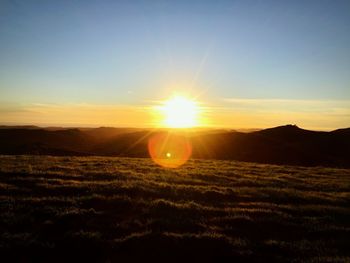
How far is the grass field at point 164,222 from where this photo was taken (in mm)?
10109

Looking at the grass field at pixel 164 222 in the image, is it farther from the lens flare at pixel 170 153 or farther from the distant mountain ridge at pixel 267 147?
the distant mountain ridge at pixel 267 147

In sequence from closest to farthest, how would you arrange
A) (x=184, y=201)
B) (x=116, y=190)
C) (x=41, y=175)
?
(x=184, y=201) → (x=116, y=190) → (x=41, y=175)

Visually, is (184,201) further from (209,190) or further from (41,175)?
(41,175)

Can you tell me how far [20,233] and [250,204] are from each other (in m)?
9.95

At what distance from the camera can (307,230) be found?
42.2ft

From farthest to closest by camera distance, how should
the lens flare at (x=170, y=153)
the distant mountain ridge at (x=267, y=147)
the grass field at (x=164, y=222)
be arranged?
the distant mountain ridge at (x=267, y=147), the lens flare at (x=170, y=153), the grass field at (x=164, y=222)

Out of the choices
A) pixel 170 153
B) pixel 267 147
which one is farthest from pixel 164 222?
pixel 267 147

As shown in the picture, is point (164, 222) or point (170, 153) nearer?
point (164, 222)

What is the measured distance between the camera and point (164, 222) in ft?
41.5

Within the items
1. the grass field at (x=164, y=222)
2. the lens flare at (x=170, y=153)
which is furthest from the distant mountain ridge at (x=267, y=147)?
the grass field at (x=164, y=222)

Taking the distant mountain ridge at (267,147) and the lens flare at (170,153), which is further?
the distant mountain ridge at (267,147)

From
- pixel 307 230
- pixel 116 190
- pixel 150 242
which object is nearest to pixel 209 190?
pixel 116 190

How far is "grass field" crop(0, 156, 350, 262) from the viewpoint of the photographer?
1011 cm

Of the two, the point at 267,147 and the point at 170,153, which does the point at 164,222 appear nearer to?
the point at 170,153
